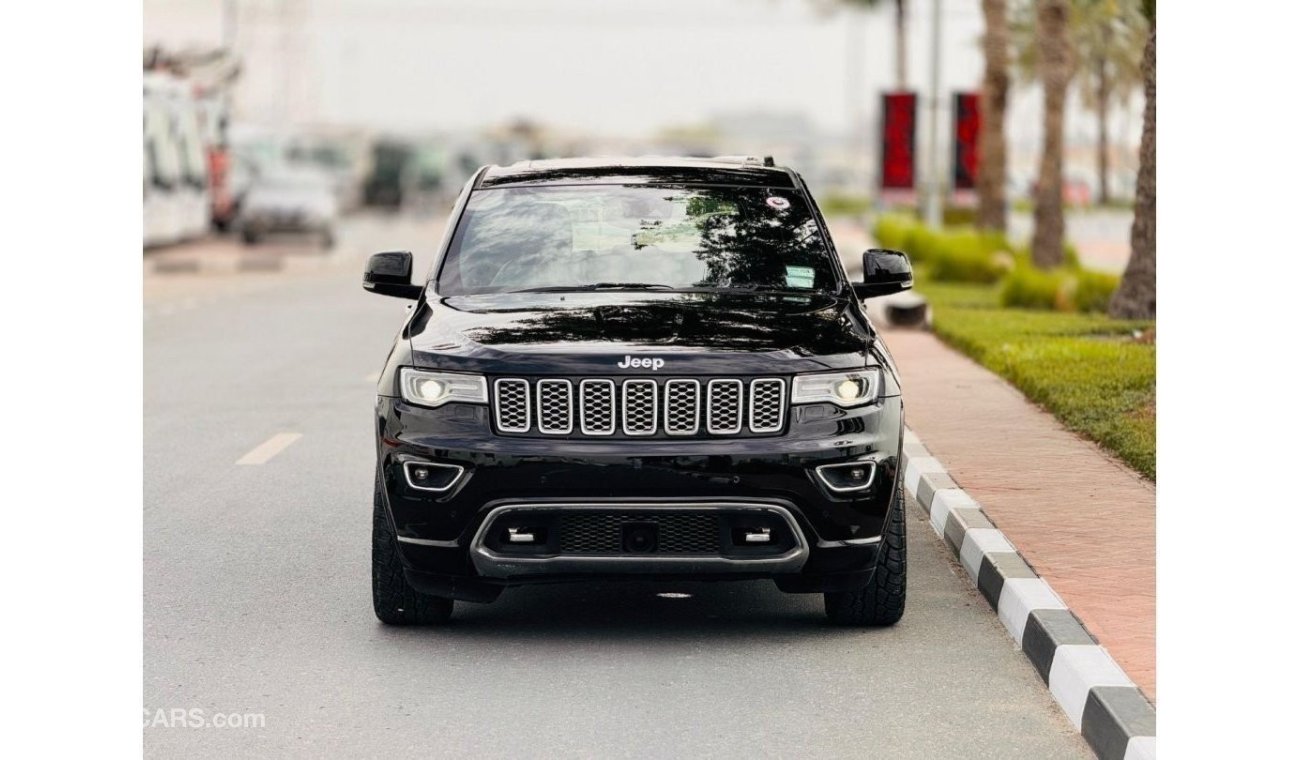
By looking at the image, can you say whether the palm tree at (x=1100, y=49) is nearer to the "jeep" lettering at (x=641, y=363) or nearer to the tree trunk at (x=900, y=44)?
the tree trunk at (x=900, y=44)

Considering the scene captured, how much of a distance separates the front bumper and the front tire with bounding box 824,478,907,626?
240 millimetres

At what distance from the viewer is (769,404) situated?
6980 millimetres

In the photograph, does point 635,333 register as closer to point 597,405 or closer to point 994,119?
point 597,405

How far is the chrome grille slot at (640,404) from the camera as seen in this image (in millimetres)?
6922

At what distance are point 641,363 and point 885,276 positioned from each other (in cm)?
175

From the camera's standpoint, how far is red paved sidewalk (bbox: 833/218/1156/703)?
283 inches

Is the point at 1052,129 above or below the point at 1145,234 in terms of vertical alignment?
above

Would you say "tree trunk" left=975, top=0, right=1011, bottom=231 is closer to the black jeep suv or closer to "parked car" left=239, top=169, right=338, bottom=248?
"parked car" left=239, top=169, right=338, bottom=248

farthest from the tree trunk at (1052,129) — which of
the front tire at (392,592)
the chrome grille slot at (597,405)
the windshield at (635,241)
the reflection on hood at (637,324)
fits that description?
the chrome grille slot at (597,405)

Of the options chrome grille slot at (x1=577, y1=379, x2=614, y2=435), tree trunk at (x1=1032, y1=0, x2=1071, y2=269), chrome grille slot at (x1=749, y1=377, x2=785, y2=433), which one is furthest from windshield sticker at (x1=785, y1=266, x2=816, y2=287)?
tree trunk at (x1=1032, y1=0, x2=1071, y2=269)

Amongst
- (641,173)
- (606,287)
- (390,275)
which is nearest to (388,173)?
(641,173)

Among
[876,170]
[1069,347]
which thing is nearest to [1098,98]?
[876,170]
